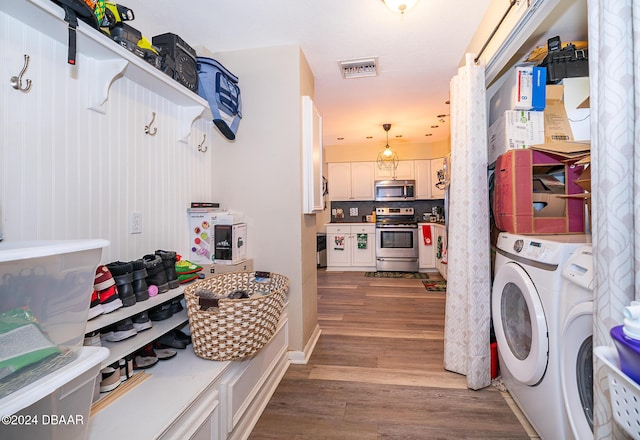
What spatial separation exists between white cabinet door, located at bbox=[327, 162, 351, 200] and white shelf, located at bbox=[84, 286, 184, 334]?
4679 millimetres

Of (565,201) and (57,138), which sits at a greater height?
(57,138)

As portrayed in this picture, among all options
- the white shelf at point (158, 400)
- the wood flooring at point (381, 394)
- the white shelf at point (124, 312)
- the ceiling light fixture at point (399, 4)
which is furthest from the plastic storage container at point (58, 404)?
the ceiling light fixture at point (399, 4)

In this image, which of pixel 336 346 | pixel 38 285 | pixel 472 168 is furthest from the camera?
pixel 336 346

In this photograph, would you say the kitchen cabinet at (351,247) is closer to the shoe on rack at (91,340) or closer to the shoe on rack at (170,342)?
the shoe on rack at (170,342)

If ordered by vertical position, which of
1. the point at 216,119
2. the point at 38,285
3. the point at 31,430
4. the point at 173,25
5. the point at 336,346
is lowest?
the point at 336,346

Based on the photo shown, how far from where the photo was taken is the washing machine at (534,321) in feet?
3.97

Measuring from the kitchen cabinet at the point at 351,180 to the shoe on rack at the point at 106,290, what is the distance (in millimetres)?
4984

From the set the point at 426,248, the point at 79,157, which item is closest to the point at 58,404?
the point at 79,157

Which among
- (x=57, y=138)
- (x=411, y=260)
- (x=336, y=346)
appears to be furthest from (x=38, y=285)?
(x=411, y=260)

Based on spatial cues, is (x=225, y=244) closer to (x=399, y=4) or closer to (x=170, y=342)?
(x=170, y=342)

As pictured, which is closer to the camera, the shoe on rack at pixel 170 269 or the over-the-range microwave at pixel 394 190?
the shoe on rack at pixel 170 269

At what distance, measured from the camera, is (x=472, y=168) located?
1.83m

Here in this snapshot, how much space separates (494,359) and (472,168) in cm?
121

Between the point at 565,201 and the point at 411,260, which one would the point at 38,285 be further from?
the point at 411,260
